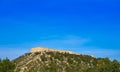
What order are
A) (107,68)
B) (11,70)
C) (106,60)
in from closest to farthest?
(11,70), (107,68), (106,60)

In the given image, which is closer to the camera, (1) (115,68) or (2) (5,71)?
(2) (5,71)

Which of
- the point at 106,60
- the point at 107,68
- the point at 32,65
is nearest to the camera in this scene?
the point at 107,68

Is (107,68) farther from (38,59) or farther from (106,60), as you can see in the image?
(38,59)

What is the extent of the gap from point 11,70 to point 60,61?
88.0m

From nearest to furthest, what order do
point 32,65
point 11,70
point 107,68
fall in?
1. point 11,70
2. point 107,68
3. point 32,65

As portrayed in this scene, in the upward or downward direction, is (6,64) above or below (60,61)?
below

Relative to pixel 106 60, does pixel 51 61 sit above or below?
above

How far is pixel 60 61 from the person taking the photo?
19962 cm

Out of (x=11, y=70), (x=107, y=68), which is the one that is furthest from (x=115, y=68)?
(x=11, y=70)

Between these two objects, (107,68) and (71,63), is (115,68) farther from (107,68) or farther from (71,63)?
(71,63)

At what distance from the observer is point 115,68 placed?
129 meters

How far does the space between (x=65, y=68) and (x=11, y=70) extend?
77.6 metres

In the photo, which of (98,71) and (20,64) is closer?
(98,71)

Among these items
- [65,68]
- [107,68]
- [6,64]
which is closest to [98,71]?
[107,68]
